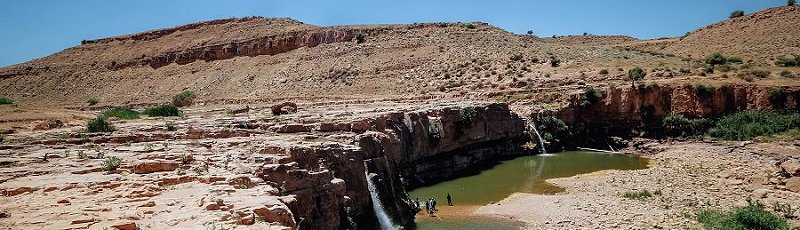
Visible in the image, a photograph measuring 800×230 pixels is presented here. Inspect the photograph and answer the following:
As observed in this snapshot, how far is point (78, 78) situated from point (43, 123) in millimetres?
49650

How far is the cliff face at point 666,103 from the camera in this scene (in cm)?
3575

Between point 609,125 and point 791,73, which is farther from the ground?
point 791,73

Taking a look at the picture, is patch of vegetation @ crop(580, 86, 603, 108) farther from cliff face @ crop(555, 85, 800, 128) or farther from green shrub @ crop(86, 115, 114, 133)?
green shrub @ crop(86, 115, 114, 133)

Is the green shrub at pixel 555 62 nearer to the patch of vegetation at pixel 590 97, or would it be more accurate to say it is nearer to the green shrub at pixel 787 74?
the patch of vegetation at pixel 590 97

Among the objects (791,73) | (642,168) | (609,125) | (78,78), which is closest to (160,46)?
(78,78)

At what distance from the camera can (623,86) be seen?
129 feet

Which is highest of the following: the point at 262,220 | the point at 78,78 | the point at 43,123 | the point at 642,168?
the point at 78,78

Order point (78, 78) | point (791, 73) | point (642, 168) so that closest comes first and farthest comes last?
point (642, 168) → point (791, 73) → point (78, 78)

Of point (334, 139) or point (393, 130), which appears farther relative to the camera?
point (393, 130)

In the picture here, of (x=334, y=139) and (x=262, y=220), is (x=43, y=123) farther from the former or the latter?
(x=262, y=220)

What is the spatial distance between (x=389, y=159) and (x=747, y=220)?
12260 mm

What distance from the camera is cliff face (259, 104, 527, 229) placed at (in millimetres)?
13234

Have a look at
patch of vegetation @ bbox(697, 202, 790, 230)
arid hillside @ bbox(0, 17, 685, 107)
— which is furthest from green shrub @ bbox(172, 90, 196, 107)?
patch of vegetation @ bbox(697, 202, 790, 230)

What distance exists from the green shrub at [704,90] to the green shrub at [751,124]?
5.90 ft
